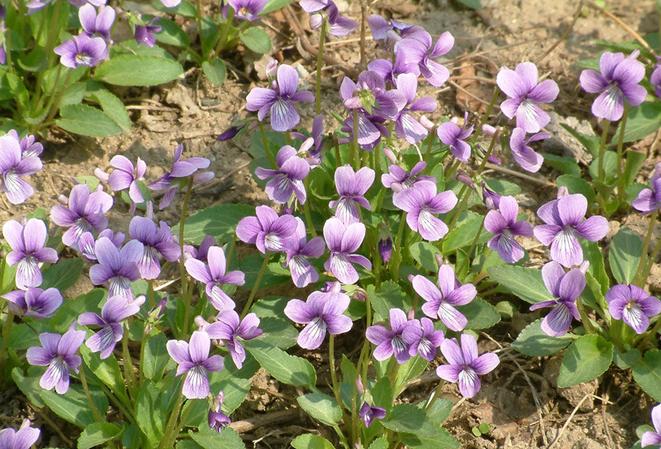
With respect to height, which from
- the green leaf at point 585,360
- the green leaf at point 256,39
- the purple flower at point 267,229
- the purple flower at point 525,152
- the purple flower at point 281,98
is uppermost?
the purple flower at point 281,98

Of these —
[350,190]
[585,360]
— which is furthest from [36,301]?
[585,360]

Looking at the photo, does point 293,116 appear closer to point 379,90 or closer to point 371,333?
point 379,90

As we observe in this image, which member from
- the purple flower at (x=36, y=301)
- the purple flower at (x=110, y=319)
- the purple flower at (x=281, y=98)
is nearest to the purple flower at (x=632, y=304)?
the purple flower at (x=281, y=98)

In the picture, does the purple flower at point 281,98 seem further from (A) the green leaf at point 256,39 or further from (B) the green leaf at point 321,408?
(A) the green leaf at point 256,39

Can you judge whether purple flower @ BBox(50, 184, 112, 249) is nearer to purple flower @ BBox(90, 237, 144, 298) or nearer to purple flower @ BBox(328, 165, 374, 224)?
purple flower @ BBox(90, 237, 144, 298)

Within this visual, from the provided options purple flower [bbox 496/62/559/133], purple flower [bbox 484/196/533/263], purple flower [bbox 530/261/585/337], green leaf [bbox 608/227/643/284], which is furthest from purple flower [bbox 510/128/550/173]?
green leaf [bbox 608/227/643/284]

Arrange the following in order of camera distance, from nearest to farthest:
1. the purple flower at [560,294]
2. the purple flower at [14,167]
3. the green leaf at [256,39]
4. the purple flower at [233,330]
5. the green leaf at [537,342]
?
1. the purple flower at [233,330]
2. the purple flower at [560,294]
3. the purple flower at [14,167]
4. the green leaf at [537,342]
5. the green leaf at [256,39]

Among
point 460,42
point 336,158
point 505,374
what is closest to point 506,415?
point 505,374
